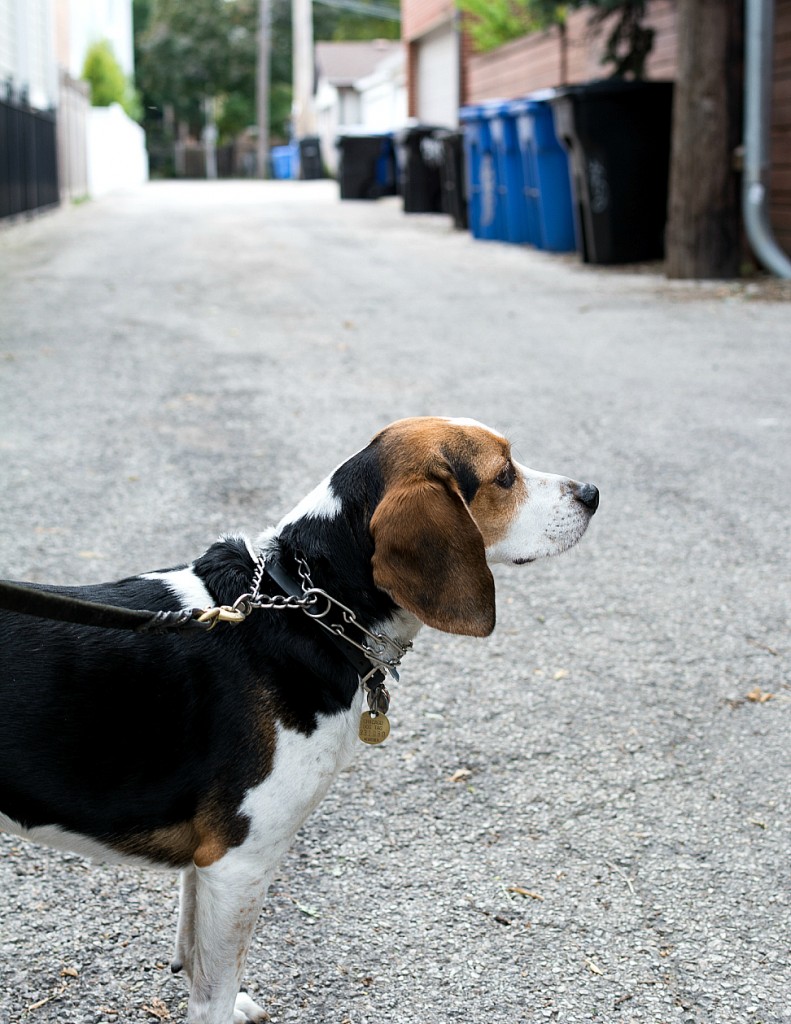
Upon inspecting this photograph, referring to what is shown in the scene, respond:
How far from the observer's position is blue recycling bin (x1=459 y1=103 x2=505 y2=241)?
17.8 metres

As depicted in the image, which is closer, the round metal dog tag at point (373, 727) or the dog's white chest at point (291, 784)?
the dog's white chest at point (291, 784)

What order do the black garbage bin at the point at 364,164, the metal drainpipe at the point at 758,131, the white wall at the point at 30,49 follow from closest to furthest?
1. the metal drainpipe at the point at 758,131
2. the white wall at the point at 30,49
3. the black garbage bin at the point at 364,164

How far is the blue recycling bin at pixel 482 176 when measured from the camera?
1783 cm

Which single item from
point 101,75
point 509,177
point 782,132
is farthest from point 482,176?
point 101,75

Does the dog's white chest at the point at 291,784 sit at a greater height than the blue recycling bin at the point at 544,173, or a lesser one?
lesser

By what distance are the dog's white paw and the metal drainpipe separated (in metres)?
11.5

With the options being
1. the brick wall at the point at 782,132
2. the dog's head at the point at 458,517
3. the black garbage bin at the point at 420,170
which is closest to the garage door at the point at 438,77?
the black garbage bin at the point at 420,170

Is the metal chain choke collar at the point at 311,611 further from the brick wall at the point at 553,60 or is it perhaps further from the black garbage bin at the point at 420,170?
the black garbage bin at the point at 420,170

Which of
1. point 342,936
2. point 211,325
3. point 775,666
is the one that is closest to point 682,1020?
point 342,936

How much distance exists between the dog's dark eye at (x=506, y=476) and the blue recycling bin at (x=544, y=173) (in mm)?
12760

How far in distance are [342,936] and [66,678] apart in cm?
100

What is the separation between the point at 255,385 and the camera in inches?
327

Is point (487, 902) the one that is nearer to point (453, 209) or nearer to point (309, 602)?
point (309, 602)

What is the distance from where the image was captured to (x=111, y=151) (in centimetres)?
4009
